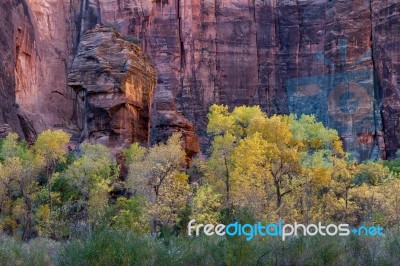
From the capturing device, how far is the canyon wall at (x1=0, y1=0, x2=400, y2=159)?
56000mm

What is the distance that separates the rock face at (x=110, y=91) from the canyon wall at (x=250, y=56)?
19.2 m

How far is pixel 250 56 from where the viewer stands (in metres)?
63.4

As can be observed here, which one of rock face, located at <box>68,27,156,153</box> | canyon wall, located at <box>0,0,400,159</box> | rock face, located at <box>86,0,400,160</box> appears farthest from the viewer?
rock face, located at <box>86,0,400,160</box>

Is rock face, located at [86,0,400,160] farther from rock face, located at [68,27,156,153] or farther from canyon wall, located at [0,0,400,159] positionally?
rock face, located at [68,27,156,153]

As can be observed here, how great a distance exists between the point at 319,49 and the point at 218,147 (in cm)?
4128

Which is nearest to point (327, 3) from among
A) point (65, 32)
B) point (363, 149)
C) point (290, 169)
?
point (363, 149)

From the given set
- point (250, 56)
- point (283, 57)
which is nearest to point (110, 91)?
point (250, 56)

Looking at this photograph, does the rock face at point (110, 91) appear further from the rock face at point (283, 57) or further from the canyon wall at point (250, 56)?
the rock face at point (283, 57)

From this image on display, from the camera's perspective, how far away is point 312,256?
516 inches

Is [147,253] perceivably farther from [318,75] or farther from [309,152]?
[318,75]

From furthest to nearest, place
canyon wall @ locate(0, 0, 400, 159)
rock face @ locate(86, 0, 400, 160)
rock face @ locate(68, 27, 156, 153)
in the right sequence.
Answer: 1. rock face @ locate(86, 0, 400, 160)
2. canyon wall @ locate(0, 0, 400, 159)
3. rock face @ locate(68, 27, 156, 153)

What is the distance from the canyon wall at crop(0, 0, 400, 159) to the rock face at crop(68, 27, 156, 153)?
19174 millimetres

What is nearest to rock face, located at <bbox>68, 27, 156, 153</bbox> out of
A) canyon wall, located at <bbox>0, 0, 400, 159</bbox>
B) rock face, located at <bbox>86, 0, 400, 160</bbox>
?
canyon wall, located at <bbox>0, 0, 400, 159</bbox>

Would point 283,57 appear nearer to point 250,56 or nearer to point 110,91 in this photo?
point 250,56
